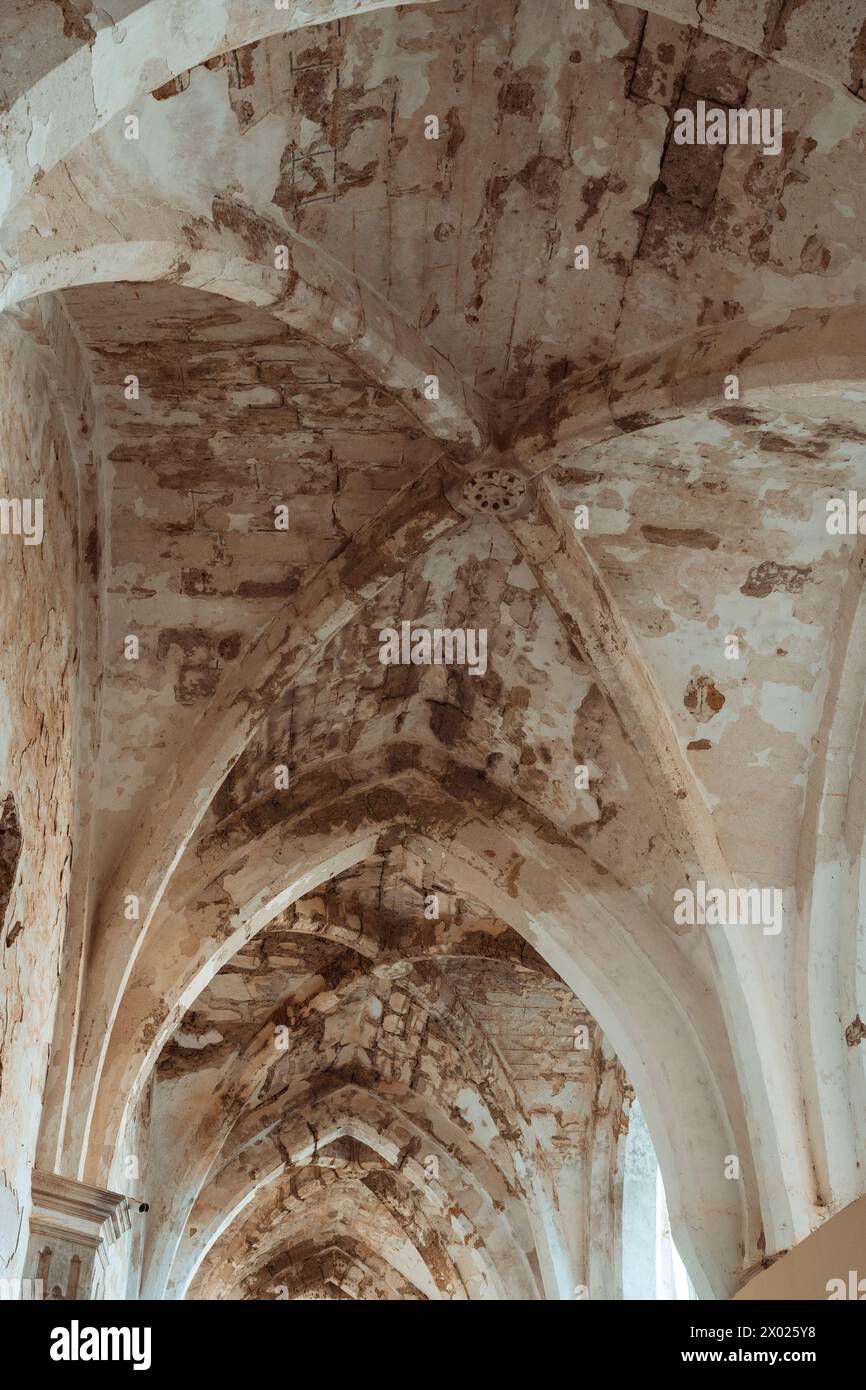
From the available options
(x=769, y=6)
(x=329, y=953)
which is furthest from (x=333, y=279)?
(x=329, y=953)

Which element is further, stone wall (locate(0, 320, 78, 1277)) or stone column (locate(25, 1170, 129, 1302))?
stone column (locate(25, 1170, 129, 1302))

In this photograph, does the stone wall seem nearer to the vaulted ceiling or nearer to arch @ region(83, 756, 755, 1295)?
the vaulted ceiling

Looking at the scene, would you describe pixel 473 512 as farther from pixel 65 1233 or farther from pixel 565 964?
pixel 65 1233

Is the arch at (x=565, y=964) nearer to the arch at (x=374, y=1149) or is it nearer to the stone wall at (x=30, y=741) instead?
the stone wall at (x=30, y=741)

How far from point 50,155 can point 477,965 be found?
7.76 m

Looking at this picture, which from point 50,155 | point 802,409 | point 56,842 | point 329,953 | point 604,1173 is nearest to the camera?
point 50,155

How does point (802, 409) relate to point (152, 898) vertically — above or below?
above

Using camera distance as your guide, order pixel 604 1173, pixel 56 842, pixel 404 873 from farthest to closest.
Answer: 1. pixel 604 1173
2. pixel 404 873
3. pixel 56 842

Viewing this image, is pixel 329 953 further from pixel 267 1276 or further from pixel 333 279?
pixel 267 1276

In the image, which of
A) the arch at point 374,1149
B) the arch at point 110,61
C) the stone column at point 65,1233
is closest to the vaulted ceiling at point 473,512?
the arch at point 110,61

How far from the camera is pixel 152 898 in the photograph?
6441 millimetres

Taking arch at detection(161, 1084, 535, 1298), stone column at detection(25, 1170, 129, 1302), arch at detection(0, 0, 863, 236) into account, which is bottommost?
stone column at detection(25, 1170, 129, 1302)

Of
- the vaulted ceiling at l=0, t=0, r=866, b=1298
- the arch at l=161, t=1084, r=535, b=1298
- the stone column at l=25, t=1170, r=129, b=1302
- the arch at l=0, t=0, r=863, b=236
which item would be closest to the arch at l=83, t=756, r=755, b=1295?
the vaulted ceiling at l=0, t=0, r=866, b=1298

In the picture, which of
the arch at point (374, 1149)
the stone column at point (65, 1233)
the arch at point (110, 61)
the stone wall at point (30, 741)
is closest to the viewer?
the arch at point (110, 61)
